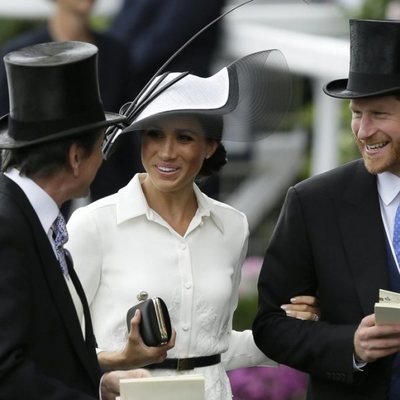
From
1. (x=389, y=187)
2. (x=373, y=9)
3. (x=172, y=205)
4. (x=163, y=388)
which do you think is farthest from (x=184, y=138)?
(x=373, y=9)

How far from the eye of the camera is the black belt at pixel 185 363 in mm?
4742

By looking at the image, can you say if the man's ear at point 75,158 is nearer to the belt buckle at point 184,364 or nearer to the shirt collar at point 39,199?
the shirt collar at point 39,199

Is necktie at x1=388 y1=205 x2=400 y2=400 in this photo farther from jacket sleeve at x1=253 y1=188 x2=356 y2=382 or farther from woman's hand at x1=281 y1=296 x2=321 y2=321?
woman's hand at x1=281 y1=296 x2=321 y2=321

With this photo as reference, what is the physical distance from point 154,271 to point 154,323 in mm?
357

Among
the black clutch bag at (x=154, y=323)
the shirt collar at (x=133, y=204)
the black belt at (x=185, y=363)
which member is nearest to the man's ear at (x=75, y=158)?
the black clutch bag at (x=154, y=323)

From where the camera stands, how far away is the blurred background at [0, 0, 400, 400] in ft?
26.0

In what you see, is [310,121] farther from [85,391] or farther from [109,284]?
[85,391]

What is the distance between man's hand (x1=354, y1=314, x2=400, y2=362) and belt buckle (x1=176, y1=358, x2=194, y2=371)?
520 mm

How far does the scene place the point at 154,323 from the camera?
4410mm

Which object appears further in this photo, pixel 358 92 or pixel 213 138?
pixel 213 138

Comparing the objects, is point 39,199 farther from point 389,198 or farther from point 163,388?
point 389,198

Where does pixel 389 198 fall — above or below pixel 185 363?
above

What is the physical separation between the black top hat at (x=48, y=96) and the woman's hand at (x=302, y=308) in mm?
1054

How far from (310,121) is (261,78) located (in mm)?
5521
